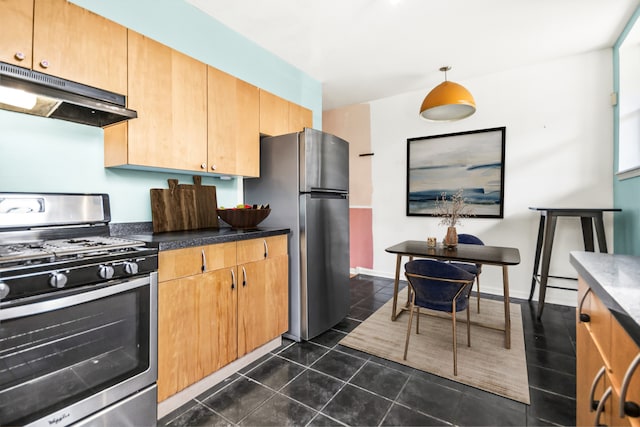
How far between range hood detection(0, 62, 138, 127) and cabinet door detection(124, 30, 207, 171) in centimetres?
15

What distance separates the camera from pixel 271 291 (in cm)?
227

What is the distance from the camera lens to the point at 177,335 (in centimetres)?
163

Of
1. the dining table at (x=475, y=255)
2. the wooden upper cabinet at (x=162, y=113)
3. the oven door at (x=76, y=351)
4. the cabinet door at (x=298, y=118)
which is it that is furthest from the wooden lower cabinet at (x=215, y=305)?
the cabinet door at (x=298, y=118)

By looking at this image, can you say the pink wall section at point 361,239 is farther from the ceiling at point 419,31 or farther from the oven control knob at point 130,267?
the oven control knob at point 130,267

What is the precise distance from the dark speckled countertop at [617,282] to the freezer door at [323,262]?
1.68 m

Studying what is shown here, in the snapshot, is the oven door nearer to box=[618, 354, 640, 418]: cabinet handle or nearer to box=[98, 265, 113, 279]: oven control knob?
box=[98, 265, 113, 279]: oven control knob

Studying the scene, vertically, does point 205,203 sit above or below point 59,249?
above

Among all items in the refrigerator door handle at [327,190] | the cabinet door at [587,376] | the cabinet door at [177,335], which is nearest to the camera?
the cabinet door at [587,376]

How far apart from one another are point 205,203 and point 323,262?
3.69ft

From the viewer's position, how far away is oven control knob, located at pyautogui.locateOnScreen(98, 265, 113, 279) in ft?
4.23

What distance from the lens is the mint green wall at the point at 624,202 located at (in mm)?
2402

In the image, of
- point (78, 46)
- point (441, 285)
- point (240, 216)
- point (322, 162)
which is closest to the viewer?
point (78, 46)

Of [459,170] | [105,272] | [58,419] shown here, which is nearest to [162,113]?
[105,272]

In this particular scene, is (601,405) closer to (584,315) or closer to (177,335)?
(584,315)
